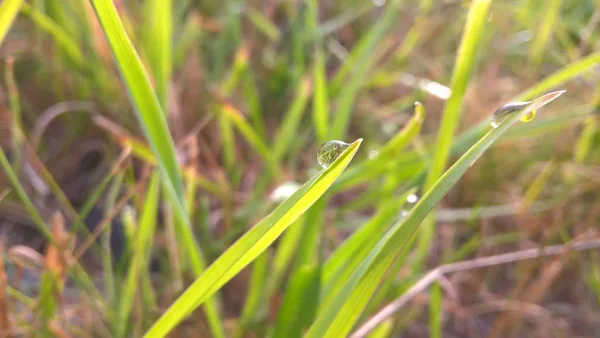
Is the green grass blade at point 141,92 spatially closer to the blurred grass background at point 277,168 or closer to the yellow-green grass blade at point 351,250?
the blurred grass background at point 277,168

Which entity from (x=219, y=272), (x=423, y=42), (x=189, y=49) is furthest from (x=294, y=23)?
(x=219, y=272)

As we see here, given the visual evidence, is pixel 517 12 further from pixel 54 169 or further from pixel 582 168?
pixel 54 169

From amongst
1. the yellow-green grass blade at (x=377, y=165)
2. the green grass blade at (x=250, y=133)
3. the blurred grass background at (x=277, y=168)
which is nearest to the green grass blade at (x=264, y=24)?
the blurred grass background at (x=277, y=168)

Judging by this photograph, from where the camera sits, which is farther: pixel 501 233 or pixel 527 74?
pixel 527 74

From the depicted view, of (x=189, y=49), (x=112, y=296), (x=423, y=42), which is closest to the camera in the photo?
(x=112, y=296)

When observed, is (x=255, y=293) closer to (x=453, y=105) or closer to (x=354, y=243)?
(x=354, y=243)

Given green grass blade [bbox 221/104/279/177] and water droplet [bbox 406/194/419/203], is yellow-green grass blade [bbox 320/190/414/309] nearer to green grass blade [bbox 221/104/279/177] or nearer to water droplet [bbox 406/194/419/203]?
water droplet [bbox 406/194/419/203]
